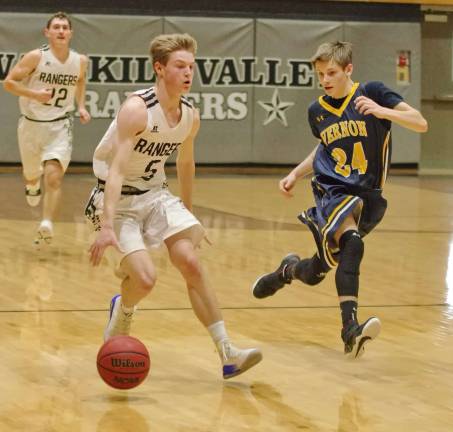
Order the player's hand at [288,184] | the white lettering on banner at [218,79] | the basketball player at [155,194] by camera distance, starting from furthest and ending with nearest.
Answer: the white lettering on banner at [218,79], the player's hand at [288,184], the basketball player at [155,194]

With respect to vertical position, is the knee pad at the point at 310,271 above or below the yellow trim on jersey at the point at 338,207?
below

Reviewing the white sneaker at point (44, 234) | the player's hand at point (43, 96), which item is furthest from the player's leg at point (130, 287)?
the player's hand at point (43, 96)

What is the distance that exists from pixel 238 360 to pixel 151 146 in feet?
3.82

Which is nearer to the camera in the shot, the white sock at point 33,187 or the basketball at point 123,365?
the basketball at point 123,365

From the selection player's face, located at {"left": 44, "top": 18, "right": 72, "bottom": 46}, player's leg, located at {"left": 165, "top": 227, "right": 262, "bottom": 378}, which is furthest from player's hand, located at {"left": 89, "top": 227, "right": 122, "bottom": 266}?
player's face, located at {"left": 44, "top": 18, "right": 72, "bottom": 46}

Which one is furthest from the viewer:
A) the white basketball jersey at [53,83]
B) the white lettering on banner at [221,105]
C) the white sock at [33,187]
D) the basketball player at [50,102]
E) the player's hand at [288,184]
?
the white lettering on banner at [221,105]

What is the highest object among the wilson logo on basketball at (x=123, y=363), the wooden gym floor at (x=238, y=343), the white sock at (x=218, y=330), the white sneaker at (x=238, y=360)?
the white sock at (x=218, y=330)

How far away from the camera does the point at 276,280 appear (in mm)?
7059

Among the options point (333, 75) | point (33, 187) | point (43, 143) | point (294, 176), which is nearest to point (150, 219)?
point (294, 176)

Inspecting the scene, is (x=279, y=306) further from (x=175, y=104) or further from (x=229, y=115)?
(x=229, y=115)

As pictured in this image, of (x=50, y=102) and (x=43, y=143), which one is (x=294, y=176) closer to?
(x=43, y=143)

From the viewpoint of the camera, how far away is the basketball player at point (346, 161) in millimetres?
6168

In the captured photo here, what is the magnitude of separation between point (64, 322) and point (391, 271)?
3263 millimetres

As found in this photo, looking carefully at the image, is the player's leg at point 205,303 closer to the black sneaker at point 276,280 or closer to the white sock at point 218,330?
the white sock at point 218,330
